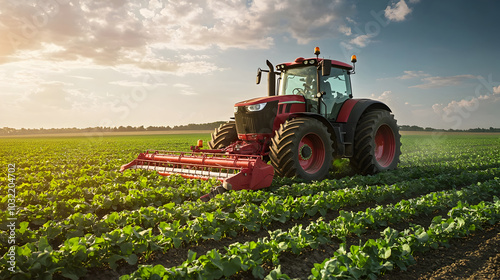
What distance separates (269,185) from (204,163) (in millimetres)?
1543

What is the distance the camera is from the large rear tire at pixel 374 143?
894 cm

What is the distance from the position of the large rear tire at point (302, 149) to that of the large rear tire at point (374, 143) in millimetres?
1284

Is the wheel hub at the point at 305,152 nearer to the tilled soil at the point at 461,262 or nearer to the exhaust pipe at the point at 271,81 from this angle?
the exhaust pipe at the point at 271,81

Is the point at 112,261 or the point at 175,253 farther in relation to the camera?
the point at 175,253

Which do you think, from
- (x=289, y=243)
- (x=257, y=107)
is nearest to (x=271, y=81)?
(x=257, y=107)

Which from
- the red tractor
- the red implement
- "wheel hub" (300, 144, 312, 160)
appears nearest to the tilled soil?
the red implement

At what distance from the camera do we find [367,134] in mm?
8898

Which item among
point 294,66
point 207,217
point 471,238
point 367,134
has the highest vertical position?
point 294,66

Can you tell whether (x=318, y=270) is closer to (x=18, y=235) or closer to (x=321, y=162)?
(x=18, y=235)

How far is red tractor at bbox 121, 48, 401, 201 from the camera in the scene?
7242mm

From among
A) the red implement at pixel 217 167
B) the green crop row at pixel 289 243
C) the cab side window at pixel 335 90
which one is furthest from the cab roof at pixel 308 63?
the green crop row at pixel 289 243

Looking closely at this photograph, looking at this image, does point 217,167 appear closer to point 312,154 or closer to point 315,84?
point 312,154

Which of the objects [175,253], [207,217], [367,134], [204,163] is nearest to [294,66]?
[367,134]

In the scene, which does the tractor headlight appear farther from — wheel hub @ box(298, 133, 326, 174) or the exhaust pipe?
the exhaust pipe
